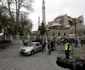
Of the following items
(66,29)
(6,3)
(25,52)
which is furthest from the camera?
(66,29)

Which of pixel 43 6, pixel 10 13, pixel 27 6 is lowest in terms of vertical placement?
Answer: pixel 10 13

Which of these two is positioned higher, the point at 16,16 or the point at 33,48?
the point at 16,16

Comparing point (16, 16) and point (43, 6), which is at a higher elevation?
point (43, 6)

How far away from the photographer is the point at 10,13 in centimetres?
3362

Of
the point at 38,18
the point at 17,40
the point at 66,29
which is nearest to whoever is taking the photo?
the point at 17,40

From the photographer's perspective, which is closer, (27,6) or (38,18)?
(27,6)

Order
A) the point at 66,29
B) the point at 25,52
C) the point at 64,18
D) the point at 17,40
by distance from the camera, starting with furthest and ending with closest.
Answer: the point at 64,18 → the point at 66,29 → the point at 17,40 → the point at 25,52

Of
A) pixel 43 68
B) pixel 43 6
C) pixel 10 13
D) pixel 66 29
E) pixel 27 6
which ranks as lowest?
pixel 43 68

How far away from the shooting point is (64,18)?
2549 inches

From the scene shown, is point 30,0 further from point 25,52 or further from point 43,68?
point 43,68

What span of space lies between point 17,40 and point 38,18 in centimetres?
4308

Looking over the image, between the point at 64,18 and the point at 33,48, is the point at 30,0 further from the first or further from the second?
the point at 64,18

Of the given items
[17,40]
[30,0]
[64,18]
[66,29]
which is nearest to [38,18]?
[64,18]

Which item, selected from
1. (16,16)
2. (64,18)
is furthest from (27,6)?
(64,18)
